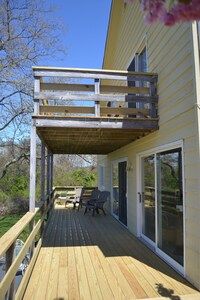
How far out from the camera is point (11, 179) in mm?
14852

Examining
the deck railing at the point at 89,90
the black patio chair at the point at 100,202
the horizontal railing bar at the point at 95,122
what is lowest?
the black patio chair at the point at 100,202

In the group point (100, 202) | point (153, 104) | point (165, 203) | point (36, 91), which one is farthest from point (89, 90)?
point (100, 202)

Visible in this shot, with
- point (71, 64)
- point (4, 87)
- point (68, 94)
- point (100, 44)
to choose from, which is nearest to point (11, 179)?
point (4, 87)

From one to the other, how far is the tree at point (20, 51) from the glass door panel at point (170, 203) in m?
10.1

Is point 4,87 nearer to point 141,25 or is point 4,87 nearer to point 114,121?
point 141,25

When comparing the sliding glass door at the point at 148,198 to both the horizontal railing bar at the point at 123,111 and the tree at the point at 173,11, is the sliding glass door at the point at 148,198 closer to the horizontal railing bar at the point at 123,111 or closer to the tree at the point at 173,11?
the horizontal railing bar at the point at 123,111

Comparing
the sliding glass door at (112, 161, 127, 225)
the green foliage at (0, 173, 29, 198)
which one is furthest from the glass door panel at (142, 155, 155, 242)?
the green foliage at (0, 173, 29, 198)

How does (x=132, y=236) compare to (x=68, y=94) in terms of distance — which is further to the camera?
(x=132, y=236)

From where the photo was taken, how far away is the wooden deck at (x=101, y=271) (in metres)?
3.36

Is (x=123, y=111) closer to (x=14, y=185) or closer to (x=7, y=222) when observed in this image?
(x=7, y=222)

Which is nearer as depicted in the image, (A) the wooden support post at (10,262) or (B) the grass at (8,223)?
(A) the wooden support post at (10,262)

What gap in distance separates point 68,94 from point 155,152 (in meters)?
2.03

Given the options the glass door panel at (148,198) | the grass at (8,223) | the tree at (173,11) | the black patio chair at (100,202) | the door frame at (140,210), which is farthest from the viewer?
the grass at (8,223)

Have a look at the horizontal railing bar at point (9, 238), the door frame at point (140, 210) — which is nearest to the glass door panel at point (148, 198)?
the door frame at point (140, 210)
